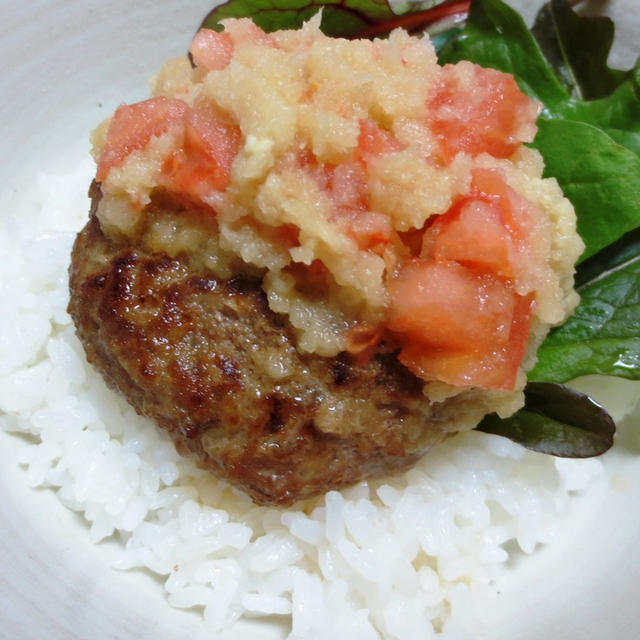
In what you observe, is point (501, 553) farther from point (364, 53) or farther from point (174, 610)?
point (364, 53)

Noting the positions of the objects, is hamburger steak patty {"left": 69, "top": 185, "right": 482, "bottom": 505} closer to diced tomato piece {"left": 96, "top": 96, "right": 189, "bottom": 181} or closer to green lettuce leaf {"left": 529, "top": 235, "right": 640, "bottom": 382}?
diced tomato piece {"left": 96, "top": 96, "right": 189, "bottom": 181}

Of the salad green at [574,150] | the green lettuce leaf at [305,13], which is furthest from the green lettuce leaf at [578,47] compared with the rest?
the green lettuce leaf at [305,13]

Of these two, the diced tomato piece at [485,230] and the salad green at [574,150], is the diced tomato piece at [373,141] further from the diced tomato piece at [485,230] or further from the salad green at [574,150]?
the salad green at [574,150]

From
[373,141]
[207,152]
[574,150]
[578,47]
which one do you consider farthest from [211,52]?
[578,47]

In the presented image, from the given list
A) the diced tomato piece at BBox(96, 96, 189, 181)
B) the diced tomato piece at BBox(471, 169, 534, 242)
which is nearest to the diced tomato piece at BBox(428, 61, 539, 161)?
the diced tomato piece at BBox(471, 169, 534, 242)

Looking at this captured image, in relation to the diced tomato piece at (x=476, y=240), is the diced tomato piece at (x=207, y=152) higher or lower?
higher

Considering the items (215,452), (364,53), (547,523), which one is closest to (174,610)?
(215,452)
